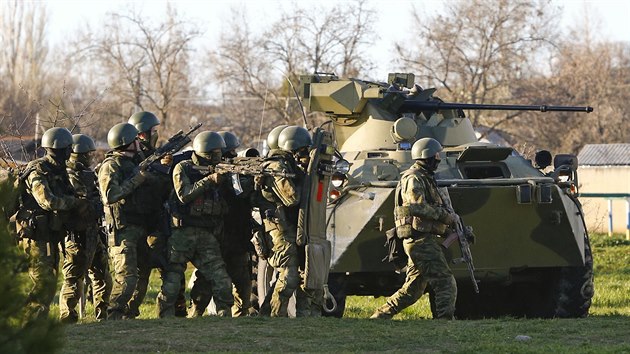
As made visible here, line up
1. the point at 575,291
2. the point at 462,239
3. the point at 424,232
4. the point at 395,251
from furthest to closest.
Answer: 1. the point at 575,291
2. the point at 395,251
3. the point at 462,239
4. the point at 424,232

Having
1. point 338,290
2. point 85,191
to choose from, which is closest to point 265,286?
point 338,290

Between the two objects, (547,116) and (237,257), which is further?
(547,116)

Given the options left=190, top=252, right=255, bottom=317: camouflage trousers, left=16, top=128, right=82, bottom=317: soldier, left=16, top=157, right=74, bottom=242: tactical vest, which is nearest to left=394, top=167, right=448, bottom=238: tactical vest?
left=190, top=252, right=255, bottom=317: camouflage trousers

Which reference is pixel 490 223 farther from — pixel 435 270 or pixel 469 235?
pixel 435 270

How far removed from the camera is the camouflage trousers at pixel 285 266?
12.4m

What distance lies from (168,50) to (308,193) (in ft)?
79.6

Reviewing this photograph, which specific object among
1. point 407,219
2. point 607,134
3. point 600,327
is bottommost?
point 600,327

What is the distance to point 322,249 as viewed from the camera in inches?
490

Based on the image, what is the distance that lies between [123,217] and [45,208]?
27.0 inches

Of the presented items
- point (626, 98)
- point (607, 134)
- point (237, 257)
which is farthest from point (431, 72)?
point (237, 257)

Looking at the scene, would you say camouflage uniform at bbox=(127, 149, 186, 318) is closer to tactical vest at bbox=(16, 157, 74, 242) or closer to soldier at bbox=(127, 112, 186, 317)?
soldier at bbox=(127, 112, 186, 317)

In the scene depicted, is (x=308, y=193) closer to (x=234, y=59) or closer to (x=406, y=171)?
(x=406, y=171)

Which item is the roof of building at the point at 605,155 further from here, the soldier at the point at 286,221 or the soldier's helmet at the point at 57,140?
the soldier's helmet at the point at 57,140

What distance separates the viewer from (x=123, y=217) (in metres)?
12.4
